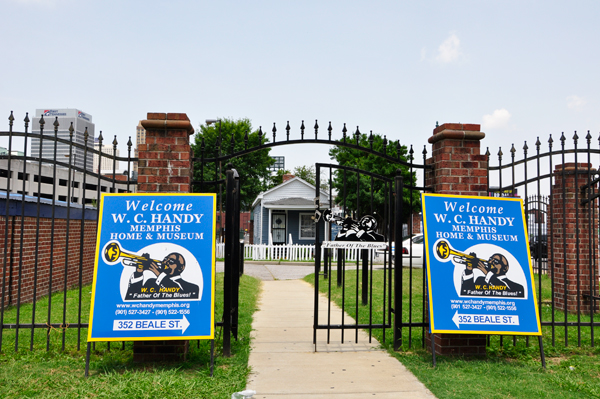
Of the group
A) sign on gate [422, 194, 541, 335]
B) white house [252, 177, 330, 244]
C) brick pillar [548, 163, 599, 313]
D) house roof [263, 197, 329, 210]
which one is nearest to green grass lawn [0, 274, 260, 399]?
sign on gate [422, 194, 541, 335]

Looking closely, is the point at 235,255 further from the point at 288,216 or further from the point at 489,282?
the point at 288,216

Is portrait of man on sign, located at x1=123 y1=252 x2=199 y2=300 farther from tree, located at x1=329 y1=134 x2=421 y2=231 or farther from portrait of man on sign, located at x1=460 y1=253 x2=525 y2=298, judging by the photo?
tree, located at x1=329 y1=134 x2=421 y2=231

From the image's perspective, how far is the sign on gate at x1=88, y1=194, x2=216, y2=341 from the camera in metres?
4.33

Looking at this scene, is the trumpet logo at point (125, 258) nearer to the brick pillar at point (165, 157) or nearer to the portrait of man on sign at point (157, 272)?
the portrait of man on sign at point (157, 272)

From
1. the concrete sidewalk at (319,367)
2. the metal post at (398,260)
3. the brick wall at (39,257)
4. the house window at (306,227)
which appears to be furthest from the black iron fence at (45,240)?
the house window at (306,227)

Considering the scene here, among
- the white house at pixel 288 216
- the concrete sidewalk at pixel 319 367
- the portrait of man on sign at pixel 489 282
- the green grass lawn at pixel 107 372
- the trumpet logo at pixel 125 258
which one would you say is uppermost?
the white house at pixel 288 216

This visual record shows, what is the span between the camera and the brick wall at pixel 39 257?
728 cm

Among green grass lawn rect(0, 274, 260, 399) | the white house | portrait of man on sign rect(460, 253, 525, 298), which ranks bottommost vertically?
green grass lawn rect(0, 274, 260, 399)

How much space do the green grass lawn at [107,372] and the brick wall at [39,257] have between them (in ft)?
5.23

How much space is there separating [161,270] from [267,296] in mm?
5952

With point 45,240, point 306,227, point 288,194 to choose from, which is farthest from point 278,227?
point 45,240

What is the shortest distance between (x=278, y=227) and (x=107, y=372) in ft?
72.9

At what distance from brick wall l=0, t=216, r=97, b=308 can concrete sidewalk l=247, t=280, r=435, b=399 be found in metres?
3.47

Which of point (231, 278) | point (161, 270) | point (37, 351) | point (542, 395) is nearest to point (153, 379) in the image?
point (161, 270)
